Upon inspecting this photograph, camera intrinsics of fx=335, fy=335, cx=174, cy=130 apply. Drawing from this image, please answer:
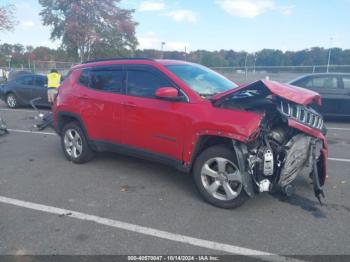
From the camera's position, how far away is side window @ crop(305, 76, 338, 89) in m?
10.1

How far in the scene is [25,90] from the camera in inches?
568

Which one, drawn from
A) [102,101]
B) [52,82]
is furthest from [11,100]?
[102,101]

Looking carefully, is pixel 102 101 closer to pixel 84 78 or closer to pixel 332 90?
pixel 84 78

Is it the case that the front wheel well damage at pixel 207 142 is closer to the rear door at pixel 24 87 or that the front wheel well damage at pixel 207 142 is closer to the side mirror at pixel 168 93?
the side mirror at pixel 168 93

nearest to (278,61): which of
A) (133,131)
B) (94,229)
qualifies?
(133,131)

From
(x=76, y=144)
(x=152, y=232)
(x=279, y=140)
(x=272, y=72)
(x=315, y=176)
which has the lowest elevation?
(x=152, y=232)

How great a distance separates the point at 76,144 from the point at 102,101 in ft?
3.79

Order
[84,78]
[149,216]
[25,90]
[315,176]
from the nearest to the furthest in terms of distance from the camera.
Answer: [315,176], [149,216], [84,78], [25,90]

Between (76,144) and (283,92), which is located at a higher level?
(283,92)

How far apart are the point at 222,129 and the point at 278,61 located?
23.4 m

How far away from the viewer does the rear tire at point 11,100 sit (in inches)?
582

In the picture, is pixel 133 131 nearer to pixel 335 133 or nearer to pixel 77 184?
pixel 77 184

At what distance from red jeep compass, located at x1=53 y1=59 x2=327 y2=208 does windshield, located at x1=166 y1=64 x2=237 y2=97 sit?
2cm

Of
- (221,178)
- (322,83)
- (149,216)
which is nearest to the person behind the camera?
(149,216)
